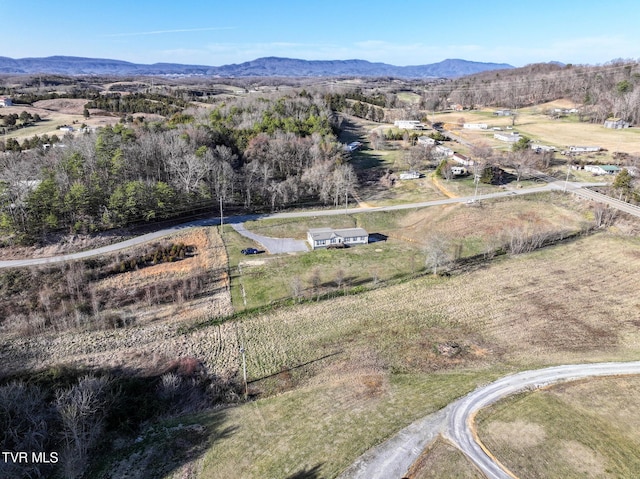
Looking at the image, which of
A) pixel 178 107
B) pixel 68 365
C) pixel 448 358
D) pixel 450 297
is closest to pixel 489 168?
pixel 450 297

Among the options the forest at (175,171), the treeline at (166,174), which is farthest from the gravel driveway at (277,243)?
the treeline at (166,174)

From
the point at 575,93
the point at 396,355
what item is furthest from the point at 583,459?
the point at 575,93

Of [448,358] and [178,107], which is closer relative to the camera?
[448,358]

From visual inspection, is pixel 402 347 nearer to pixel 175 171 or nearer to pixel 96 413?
pixel 96 413

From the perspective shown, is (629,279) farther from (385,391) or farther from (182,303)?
(182,303)

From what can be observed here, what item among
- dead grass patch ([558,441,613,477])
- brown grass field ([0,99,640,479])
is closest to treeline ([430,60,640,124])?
brown grass field ([0,99,640,479])

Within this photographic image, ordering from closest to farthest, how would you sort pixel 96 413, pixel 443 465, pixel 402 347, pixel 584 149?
1. pixel 443 465
2. pixel 96 413
3. pixel 402 347
4. pixel 584 149
